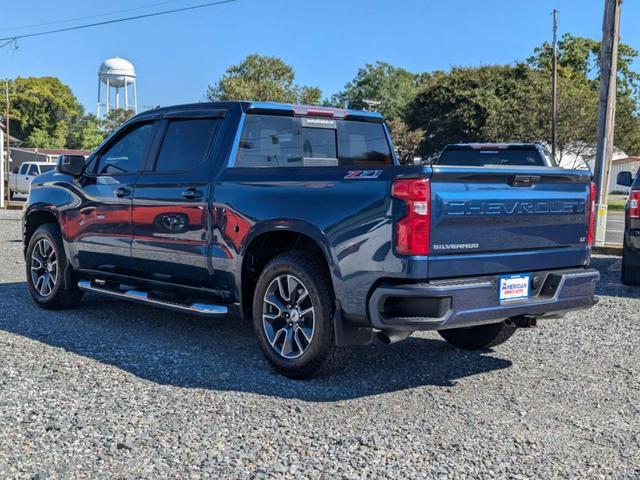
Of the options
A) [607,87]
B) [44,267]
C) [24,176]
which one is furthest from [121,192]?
[24,176]

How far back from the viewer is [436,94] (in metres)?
45.5

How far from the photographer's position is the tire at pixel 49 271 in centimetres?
755

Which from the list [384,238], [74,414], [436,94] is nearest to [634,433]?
[384,238]

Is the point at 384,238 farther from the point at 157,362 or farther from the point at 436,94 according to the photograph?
the point at 436,94

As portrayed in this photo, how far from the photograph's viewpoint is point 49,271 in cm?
772

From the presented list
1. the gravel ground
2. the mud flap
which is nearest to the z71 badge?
the mud flap

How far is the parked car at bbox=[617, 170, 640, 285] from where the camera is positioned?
8.98 metres

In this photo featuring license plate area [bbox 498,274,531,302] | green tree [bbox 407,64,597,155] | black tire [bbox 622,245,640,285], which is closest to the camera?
license plate area [bbox 498,274,531,302]

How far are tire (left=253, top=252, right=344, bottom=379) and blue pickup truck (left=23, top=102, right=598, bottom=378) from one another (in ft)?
0.04

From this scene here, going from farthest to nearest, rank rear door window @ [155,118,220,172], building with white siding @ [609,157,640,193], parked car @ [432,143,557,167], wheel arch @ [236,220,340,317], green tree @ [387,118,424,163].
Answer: building with white siding @ [609,157,640,193] → green tree @ [387,118,424,163] → parked car @ [432,143,557,167] → rear door window @ [155,118,220,172] → wheel arch @ [236,220,340,317]

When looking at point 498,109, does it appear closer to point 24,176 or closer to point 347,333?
point 24,176

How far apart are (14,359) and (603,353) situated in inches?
183

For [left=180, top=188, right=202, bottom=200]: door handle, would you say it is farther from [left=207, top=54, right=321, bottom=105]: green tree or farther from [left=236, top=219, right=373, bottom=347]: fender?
[left=207, top=54, right=321, bottom=105]: green tree

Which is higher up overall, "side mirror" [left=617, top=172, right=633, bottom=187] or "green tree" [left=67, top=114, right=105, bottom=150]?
"green tree" [left=67, top=114, right=105, bottom=150]
